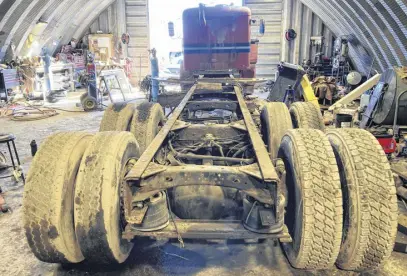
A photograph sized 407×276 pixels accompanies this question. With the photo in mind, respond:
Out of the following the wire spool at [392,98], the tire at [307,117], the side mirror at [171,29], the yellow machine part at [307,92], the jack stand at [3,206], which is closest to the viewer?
the jack stand at [3,206]

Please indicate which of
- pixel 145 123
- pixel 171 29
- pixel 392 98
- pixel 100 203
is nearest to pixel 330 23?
pixel 171 29

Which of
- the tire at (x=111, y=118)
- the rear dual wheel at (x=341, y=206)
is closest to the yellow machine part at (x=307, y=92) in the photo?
the tire at (x=111, y=118)

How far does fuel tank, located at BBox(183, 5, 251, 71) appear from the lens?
8.61m

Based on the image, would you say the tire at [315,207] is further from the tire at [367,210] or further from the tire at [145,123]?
the tire at [145,123]

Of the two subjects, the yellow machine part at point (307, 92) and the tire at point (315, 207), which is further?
the yellow machine part at point (307, 92)

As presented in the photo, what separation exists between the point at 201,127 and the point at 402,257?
239cm

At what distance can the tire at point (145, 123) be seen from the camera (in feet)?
14.8

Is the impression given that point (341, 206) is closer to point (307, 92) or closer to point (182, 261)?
point (182, 261)

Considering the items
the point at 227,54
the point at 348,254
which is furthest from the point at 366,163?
the point at 227,54

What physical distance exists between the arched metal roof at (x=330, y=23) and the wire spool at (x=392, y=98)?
9.31 ft

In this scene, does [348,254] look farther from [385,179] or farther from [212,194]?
[212,194]

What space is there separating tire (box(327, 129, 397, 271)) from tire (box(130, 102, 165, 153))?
2615mm

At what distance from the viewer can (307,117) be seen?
4.91m

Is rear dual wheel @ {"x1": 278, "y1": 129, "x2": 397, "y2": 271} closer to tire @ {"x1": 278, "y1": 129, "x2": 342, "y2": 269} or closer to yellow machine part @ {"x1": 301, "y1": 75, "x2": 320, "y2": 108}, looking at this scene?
tire @ {"x1": 278, "y1": 129, "x2": 342, "y2": 269}
